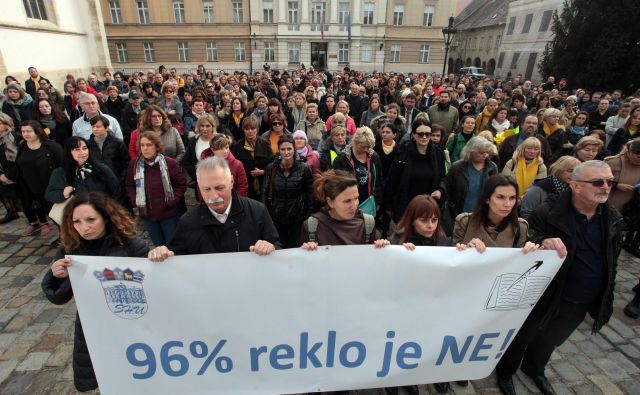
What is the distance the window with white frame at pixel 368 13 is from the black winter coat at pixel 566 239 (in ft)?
126

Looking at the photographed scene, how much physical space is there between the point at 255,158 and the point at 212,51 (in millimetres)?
36629

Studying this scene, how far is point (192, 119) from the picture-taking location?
280 inches

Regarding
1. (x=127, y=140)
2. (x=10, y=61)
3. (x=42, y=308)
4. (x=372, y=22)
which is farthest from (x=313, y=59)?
(x=42, y=308)

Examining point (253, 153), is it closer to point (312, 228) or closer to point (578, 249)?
point (312, 228)

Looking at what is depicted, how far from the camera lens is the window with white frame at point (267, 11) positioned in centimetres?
3528

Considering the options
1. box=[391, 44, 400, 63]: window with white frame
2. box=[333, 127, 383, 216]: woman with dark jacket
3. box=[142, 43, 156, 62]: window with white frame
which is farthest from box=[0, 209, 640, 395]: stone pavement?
box=[391, 44, 400, 63]: window with white frame

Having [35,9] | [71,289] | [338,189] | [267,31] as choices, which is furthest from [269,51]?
[71,289]

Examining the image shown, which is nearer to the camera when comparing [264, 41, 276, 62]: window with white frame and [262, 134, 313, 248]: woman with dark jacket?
[262, 134, 313, 248]: woman with dark jacket

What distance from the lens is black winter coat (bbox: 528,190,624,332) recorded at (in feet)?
8.31

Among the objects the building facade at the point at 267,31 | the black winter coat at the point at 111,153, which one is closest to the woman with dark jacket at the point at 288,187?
the black winter coat at the point at 111,153

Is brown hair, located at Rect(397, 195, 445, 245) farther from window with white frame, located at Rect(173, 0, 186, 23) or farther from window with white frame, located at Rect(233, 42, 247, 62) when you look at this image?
window with white frame, located at Rect(173, 0, 186, 23)

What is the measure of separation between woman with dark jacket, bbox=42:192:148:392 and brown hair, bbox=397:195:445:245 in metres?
1.97

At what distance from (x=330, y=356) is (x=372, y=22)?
39.4m

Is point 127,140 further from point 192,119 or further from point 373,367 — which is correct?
point 373,367
